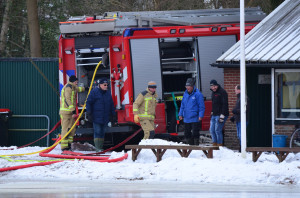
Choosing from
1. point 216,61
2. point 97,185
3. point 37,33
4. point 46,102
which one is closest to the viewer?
point 97,185

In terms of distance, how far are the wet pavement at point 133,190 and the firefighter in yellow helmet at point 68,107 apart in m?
4.95

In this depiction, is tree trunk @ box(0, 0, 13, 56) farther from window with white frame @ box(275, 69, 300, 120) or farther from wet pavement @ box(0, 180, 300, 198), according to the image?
wet pavement @ box(0, 180, 300, 198)

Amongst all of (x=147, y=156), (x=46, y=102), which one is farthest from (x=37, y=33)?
(x=147, y=156)

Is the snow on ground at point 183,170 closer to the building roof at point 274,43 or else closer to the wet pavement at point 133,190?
the wet pavement at point 133,190

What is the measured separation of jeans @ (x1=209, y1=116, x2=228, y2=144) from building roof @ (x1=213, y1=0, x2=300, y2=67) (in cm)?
125

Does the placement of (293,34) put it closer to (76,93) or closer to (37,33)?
(76,93)

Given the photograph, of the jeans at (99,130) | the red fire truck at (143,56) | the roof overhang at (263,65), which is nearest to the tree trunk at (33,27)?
the red fire truck at (143,56)

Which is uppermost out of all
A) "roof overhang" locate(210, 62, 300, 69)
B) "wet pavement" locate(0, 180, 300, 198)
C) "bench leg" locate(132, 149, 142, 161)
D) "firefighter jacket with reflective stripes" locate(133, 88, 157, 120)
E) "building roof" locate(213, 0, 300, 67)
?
"building roof" locate(213, 0, 300, 67)

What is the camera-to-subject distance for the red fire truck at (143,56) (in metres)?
17.3

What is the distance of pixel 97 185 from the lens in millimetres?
12148

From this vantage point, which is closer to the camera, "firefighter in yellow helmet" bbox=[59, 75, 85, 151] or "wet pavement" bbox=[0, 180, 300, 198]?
"wet pavement" bbox=[0, 180, 300, 198]

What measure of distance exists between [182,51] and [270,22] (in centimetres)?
251

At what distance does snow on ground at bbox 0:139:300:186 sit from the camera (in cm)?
1252

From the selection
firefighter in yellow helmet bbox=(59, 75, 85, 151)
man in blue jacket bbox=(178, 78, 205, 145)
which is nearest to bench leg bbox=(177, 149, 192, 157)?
man in blue jacket bbox=(178, 78, 205, 145)
